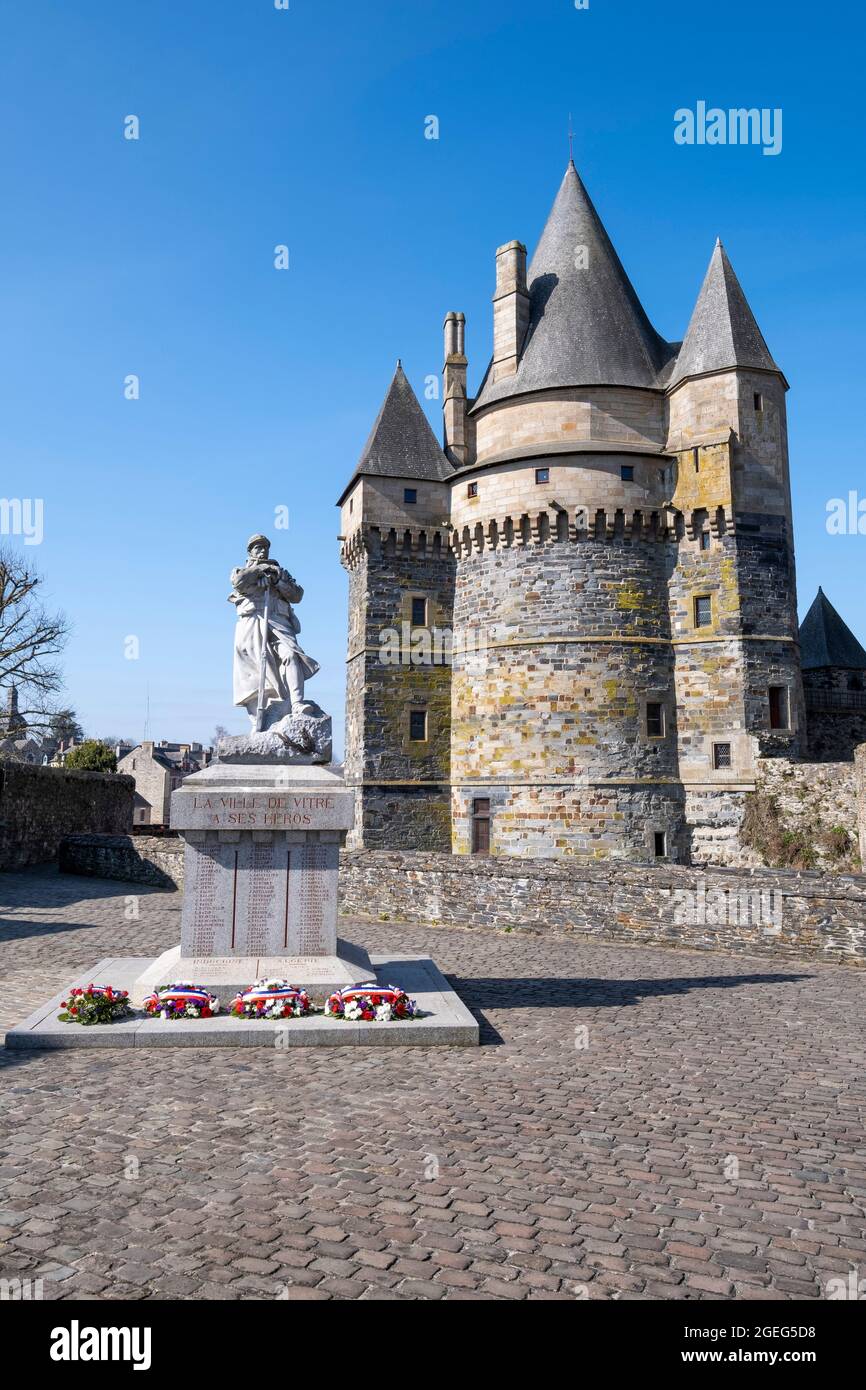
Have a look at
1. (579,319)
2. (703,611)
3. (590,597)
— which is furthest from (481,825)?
(579,319)

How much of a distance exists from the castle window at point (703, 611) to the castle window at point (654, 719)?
297cm

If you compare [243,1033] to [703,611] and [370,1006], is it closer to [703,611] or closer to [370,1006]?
[370,1006]

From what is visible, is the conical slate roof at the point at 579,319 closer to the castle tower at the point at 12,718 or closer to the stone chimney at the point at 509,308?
the stone chimney at the point at 509,308

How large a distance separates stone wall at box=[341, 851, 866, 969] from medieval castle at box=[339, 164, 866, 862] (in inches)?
408

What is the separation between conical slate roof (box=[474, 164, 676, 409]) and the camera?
31.7 metres

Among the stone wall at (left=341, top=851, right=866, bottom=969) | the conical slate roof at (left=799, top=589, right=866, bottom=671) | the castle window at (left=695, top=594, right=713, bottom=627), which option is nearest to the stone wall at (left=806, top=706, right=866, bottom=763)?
the conical slate roof at (left=799, top=589, right=866, bottom=671)

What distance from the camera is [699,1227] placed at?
4.79 metres

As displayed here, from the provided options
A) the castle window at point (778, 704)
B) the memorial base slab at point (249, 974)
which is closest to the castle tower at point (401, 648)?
the castle window at point (778, 704)

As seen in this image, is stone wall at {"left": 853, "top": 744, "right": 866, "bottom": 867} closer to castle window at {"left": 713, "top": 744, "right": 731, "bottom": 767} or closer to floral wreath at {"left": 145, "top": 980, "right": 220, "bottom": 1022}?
castle window at {"left": 713, "top": 744, "right": 731, "bottom": 767}

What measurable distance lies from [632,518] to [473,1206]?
27.3 meters

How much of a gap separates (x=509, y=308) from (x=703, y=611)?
43.3 ft

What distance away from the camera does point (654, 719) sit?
97.9 ft
